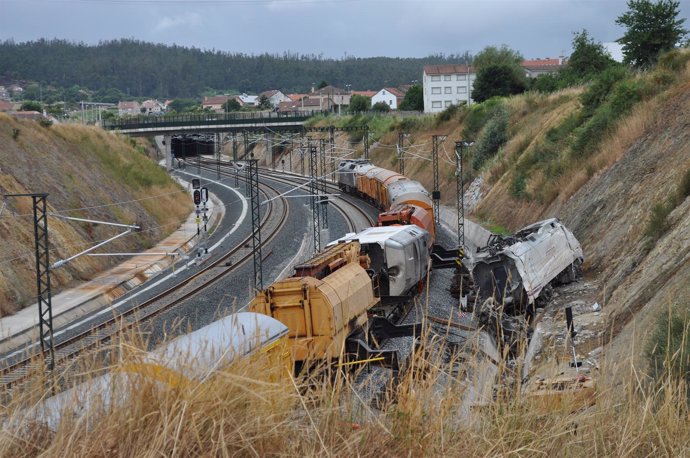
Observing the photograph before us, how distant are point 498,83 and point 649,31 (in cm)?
3063

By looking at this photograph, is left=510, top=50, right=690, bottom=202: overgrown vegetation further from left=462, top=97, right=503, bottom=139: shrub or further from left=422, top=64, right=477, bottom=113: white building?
left=422, top=64, right=477, bottom=113: white building

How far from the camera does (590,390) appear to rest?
7355 millimetres

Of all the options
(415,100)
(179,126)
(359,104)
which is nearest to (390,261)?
(179,126)

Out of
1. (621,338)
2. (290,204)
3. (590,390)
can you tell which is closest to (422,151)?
(290,204)

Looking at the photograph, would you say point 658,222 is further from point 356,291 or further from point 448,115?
point 448,115

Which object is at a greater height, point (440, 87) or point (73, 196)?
point (440, 87)

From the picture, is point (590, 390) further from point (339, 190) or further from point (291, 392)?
point (339, 190)

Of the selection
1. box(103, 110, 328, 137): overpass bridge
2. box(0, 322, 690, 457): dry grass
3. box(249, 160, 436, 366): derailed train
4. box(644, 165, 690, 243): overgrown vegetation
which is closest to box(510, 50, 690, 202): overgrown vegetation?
box(249, 160, 436, 366): derailed train

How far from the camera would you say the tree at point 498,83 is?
270 feet

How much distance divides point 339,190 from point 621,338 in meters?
53.3

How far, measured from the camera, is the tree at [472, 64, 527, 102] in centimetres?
8231

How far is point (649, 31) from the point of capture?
52.6 meters

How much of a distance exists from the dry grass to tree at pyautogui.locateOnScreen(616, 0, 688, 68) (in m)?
50.6

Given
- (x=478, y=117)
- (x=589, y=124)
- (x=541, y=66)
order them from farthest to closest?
(x=541, y=66) → (x=478, y=117) → (x=589, y=124)
